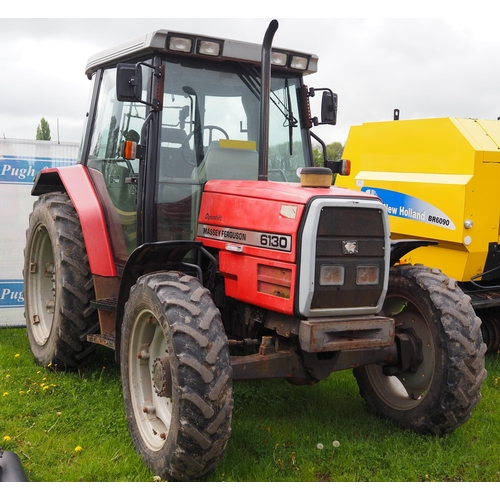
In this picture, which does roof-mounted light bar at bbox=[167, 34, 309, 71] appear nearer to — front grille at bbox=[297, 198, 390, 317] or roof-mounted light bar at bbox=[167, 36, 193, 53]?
roof-mounted light bar at bbox=[167, 36, 193, 53]

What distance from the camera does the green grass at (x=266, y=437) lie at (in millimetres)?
3781

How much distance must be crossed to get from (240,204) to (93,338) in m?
1.63

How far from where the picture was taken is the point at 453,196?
6.05 m

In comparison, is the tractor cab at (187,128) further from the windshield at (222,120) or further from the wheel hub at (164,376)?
the wheel hub at (164,376)

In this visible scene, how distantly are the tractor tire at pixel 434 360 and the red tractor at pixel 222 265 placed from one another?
0.03 feet

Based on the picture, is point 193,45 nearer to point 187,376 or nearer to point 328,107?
point 328,107

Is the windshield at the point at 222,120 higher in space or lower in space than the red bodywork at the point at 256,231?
higher

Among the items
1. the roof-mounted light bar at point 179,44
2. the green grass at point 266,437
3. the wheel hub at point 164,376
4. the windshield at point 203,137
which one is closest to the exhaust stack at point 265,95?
the windshield at point 203,137

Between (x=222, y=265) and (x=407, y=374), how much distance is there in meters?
1.48

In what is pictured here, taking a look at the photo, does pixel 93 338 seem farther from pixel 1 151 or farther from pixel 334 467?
pixel 1 151

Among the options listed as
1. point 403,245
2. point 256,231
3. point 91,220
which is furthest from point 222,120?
point 403,245

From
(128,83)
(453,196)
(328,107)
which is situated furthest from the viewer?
(453,196)

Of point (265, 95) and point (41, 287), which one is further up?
point (265, 95)

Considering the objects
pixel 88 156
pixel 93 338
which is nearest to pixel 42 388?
pixel 93 338
